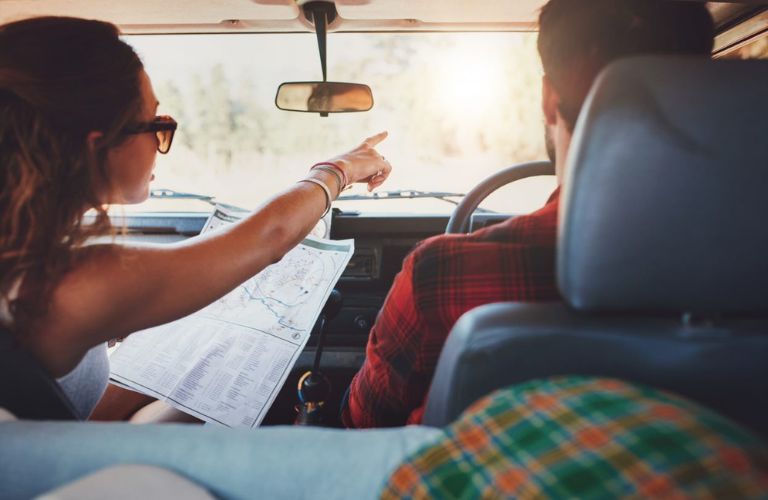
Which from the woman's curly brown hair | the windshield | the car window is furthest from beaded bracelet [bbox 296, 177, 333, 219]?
the car window

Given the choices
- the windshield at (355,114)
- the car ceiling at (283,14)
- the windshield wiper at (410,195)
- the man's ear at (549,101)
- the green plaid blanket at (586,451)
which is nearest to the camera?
the green plaid blanket at (586,451)

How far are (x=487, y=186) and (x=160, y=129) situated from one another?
1031 millimetres

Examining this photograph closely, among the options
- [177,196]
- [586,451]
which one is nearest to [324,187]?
[586,451]

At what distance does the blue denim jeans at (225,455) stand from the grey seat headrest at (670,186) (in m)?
0.38

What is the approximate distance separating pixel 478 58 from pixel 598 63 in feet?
4.50

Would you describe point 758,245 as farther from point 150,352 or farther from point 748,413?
point 150,352

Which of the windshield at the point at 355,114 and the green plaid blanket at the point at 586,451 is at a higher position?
the windshield at the point at 355,114

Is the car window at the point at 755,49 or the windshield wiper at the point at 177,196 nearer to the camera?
the car window at the point at 755,49

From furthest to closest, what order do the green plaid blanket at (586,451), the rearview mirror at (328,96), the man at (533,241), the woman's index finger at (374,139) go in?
the rearview mirror at (328,96) < the woman's index finger at (374,139) < the man at (533,241) < the green plaid blanket at (586,451)

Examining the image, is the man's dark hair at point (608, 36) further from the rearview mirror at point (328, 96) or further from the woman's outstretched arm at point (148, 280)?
the rearview mirror at point (328, 96)

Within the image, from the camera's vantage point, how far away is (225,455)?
3.26 feet

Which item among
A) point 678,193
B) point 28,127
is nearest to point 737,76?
point 678,193

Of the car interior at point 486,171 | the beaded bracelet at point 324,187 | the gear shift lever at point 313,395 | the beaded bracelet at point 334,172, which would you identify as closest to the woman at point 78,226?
the car interior at point 486,171

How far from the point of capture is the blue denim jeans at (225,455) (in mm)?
953
